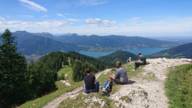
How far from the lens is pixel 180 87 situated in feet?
98.0

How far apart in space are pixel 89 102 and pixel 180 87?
10.4m

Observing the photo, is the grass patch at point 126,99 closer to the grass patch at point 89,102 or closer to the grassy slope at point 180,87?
the grass patch at point 89,102

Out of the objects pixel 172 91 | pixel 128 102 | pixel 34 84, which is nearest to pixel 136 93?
pixel 128 102

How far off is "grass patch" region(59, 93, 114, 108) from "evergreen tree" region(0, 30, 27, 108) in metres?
40.1

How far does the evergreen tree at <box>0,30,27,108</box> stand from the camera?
64.5 meters

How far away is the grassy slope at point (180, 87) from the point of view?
2545cm

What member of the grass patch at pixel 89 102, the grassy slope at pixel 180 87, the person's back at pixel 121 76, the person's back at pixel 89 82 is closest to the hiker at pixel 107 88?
the grass patch at pixel 89 102

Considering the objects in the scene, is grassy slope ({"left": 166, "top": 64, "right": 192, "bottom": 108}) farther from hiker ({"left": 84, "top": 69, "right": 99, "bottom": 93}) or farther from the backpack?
hiker ({"left": 84, "top": 69, "right": 99, "bottom": 93})

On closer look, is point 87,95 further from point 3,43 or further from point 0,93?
point 3,43

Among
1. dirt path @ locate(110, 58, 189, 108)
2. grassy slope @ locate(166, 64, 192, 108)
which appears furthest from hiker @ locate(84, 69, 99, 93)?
grassy slope @ locate(166, 64, 192, 108)

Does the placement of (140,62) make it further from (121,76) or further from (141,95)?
(141,95)

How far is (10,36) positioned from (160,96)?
54.5m

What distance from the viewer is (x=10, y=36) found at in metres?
73.3

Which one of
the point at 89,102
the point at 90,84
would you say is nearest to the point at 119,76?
the point at 90,84
